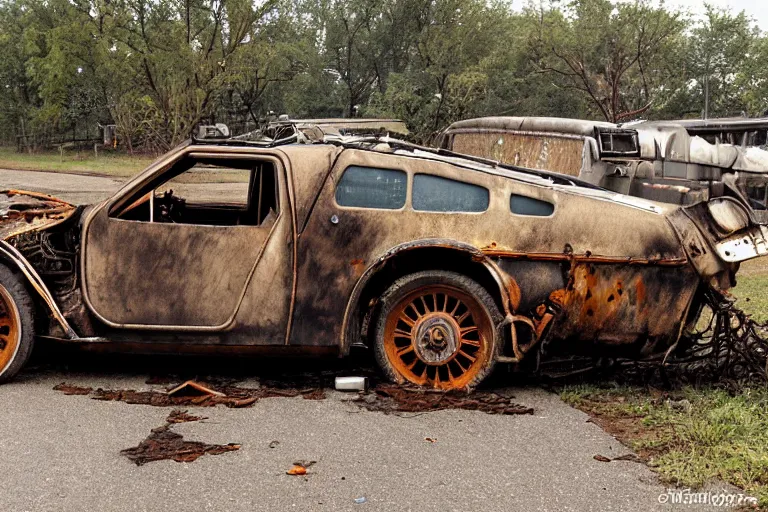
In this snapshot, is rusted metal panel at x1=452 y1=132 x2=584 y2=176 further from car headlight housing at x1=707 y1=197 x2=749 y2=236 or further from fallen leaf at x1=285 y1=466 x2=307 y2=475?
fallen leaf at x1=285 y1=466 x2=307 y2=475

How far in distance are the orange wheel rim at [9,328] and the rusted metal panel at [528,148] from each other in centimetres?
673

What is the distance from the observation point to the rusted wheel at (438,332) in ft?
17.6

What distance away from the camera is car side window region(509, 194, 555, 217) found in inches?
212

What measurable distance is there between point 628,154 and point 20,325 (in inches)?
278

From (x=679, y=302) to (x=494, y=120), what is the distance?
7191 millimetres

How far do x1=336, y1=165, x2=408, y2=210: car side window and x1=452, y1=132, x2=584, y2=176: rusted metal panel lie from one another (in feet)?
17.4

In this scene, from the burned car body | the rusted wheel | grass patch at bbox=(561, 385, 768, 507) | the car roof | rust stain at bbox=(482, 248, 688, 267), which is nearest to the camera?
grass patch at bbox=(561, 385, 768, 507)

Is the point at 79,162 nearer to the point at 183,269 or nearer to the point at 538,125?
the point at 538,125

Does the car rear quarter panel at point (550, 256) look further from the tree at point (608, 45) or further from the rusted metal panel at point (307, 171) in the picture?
the tree at point (608, 45)

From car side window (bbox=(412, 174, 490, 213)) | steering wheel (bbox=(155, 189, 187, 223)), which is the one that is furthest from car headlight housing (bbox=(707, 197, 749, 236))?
steering wheel (bbox=(155, 189, 187, 223))

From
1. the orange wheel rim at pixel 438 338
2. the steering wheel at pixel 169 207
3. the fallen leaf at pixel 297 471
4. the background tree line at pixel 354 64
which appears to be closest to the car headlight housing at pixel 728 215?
the orange wheel rim at pixel 438 338

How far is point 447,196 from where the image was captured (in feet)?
17.9

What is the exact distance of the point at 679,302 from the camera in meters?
5.29

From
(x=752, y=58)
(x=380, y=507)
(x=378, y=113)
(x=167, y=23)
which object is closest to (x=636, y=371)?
(x=380, y=507)
